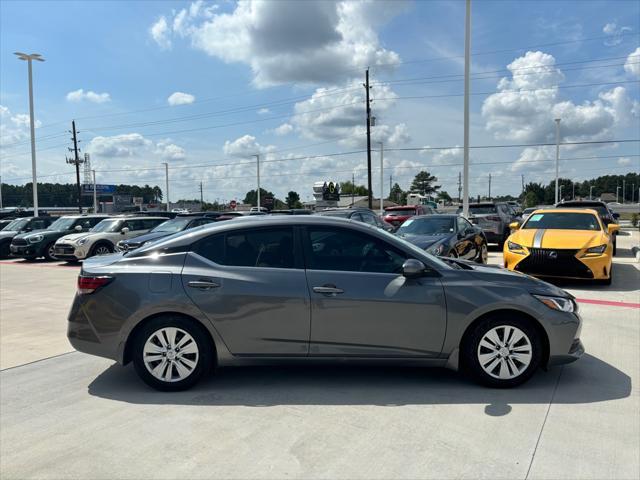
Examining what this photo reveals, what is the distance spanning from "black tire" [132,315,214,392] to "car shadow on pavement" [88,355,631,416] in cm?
9

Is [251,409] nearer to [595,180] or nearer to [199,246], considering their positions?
[199,246]

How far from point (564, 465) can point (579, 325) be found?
5.32 feet

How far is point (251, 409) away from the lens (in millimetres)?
3926

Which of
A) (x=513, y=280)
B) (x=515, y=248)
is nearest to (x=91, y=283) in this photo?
(x=513, y=280)

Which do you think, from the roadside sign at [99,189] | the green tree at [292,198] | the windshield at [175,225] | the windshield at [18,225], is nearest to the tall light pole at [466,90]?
the windshield at [175,225]

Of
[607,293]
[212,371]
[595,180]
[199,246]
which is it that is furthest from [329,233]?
[595,180]

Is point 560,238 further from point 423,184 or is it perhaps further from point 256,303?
point 423,184

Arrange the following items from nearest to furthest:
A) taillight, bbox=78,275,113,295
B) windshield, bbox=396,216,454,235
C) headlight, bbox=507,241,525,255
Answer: taillight, bbox=78,275,113,295
headlight, bbox=507,241,525,255
windshield, bbox=396,216,454,235

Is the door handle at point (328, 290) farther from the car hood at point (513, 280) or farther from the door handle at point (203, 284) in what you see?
the car hood at point (513, 280)

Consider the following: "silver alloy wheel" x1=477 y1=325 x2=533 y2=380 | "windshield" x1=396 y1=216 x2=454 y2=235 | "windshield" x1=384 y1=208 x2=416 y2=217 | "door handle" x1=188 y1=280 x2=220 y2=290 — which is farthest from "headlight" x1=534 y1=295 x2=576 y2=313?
"windshield" x1=384 y1=208 x2=416 y2=217

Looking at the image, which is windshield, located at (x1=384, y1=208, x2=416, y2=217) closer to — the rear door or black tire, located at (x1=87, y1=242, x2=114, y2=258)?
black tire, located at (x1=87, y1=242, x2=114, y2=258)

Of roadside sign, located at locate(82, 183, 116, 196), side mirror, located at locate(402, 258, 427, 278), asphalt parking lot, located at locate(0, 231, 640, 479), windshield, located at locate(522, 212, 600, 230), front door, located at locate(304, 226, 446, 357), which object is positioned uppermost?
roadside sign, located at locate(82, 183, 116, 196)

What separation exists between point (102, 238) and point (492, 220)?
13161 millimetres

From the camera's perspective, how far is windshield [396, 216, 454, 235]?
37.7 ft
